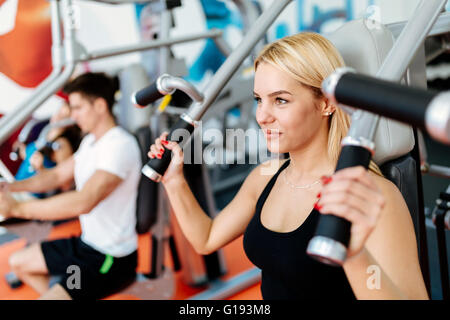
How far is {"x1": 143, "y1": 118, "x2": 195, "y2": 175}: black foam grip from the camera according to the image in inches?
33.6

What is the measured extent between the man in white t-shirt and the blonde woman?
67 cm

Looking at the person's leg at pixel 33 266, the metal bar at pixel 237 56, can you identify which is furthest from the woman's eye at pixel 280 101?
the person's leg at pixel 33 266

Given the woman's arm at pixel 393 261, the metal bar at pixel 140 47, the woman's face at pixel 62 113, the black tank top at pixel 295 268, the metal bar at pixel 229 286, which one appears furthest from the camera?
the woman's face at pixel 62 113

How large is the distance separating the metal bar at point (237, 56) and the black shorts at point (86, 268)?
0.96m

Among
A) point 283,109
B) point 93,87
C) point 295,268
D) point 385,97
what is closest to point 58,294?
point 93,87

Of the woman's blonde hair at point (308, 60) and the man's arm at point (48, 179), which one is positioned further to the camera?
the man's arm at point (48, 179)

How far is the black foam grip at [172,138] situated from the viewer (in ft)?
2.80

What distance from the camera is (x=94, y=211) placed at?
172 centimetres

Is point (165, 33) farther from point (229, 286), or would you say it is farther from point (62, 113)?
point (62, 113)

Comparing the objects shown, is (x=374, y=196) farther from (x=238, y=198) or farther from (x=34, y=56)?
(x=34, y=56)

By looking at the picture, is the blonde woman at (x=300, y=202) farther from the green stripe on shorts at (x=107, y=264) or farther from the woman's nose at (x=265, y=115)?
the green stripe on shorts at (x=107, y=264)

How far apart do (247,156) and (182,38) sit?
2952 mm

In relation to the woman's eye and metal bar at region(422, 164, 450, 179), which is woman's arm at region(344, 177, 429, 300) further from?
metal bar at region(422, 164, 450, 179)

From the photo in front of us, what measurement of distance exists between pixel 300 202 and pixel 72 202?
99cm
